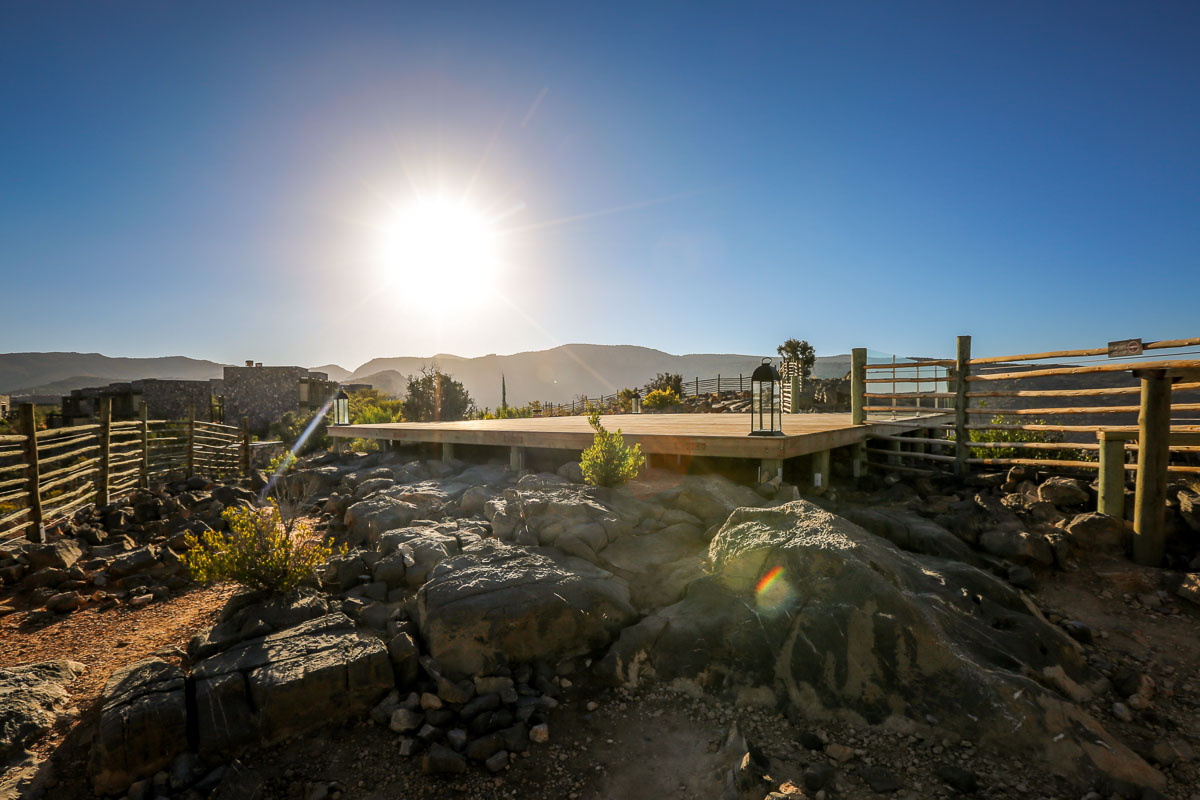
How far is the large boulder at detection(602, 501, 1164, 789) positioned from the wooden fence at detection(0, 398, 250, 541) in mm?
7726

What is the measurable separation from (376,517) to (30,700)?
2.70 m

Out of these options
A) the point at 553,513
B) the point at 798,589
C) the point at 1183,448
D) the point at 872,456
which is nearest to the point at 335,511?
the point at 553,513

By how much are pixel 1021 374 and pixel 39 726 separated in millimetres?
8485

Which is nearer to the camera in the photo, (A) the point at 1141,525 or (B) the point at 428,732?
(B) the point at 428,732

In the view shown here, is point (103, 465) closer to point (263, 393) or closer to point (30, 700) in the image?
point (30, 700)

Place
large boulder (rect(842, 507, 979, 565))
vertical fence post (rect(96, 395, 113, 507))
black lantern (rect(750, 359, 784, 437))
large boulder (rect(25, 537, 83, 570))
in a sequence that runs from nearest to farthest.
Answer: large boulder (rect(842, 507, 979, 565)) → large boulder (rect(25, 537, 83, 570)) → black lantern (rect(750, 359, 784, 437)) → vertical fence post (rect(96, 395, 113, 507))

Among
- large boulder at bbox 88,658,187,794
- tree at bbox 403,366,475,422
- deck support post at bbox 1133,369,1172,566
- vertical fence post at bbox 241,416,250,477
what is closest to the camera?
large boulder at bbox 88,658,187,794

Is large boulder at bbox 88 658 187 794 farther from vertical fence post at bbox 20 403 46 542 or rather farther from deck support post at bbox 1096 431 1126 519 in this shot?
deck support post at bbox 1096 431 1126 519

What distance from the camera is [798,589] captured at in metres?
3.41

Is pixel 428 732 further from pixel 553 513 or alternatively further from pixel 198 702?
pixel 553 513

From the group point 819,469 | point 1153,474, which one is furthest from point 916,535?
point 1153,474

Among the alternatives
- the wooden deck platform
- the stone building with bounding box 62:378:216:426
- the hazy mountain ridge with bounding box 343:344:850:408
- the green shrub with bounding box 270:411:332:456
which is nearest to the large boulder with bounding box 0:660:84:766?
the wooden deck platform

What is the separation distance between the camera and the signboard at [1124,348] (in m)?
5.35

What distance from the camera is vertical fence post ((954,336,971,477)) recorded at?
703 cm
